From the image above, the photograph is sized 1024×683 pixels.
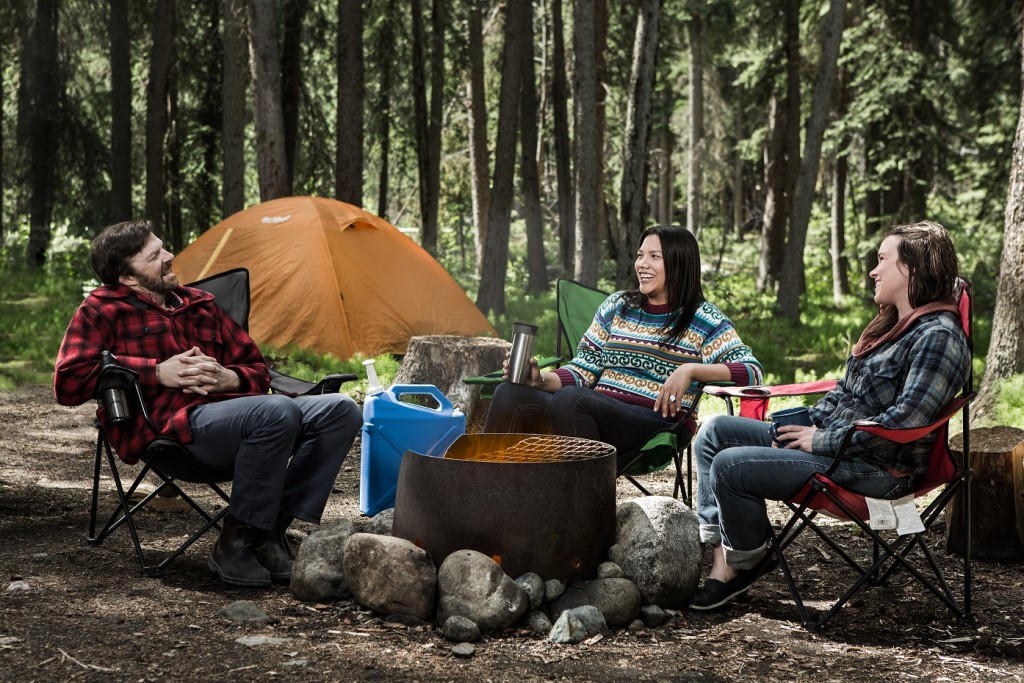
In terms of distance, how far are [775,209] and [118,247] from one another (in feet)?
42.4

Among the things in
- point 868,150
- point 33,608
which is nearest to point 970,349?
point 33,608

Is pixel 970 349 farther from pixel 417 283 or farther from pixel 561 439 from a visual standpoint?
pixel 417 283

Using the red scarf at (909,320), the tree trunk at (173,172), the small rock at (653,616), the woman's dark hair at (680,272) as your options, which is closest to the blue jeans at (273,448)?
the small rock at (653,616)

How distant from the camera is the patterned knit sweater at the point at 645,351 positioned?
3703mm

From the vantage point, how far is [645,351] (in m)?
3.80

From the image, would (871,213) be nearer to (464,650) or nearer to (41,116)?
(41,116)

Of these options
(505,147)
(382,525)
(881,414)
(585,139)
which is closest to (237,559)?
(382,525)

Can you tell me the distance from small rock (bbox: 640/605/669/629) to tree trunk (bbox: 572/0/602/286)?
20.3 feet

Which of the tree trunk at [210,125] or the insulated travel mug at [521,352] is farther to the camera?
the tree trunk at [210,125]

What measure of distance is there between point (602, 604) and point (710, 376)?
965 millimetres

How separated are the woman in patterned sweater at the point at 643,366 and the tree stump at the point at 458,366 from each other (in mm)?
1593

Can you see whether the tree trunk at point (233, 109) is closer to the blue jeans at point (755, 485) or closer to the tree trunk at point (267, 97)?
the tree trunk at point (267, 97)

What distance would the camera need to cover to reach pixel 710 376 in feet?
11.7

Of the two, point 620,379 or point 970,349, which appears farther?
point 620,379
